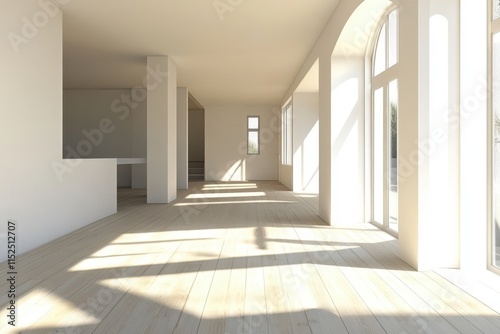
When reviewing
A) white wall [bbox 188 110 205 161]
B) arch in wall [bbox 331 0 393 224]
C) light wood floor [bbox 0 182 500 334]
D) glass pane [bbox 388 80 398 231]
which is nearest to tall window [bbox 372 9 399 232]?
glass pane [bbox 388 80 398 231]

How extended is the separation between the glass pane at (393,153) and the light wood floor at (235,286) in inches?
10.5

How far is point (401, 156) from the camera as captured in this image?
145 inches

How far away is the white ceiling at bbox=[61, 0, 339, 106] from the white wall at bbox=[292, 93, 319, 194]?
33.7 inches

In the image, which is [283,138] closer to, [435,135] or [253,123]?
[253,123]

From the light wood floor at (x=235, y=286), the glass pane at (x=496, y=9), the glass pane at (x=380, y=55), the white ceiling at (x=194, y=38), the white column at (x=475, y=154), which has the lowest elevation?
the light wood floor at (x=235, y=286)

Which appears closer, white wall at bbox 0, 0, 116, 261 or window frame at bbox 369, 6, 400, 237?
white wall at bbox 0, 0, 116, 261

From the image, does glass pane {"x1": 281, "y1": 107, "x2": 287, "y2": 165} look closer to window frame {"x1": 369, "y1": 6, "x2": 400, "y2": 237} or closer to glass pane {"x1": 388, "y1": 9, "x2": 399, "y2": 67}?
window frame {"x1": 369, "y1": 6, "x2": 400, "y2": 237}

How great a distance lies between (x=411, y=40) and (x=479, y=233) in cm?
157

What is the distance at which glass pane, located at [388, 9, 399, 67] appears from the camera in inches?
189

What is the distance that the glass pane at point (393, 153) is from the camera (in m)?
4.91

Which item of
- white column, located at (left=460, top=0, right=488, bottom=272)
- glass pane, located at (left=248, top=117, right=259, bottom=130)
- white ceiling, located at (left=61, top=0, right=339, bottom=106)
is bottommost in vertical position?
white column, located at (left=460, top=0, right=488, bottom=272)

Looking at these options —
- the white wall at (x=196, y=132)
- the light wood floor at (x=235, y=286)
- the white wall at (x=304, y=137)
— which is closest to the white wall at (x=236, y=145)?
the white wall at (x=196, y=132)

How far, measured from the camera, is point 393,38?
4.88 metres

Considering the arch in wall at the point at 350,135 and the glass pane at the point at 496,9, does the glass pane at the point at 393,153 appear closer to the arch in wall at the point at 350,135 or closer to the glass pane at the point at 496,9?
the arch in wall at the point at 350,135
